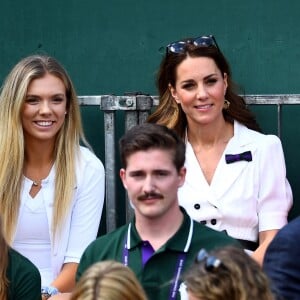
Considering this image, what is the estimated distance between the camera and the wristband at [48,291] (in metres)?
3.96

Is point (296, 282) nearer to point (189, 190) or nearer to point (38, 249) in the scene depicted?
point (189, 190)

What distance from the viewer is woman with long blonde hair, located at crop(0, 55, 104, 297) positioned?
4.22 m

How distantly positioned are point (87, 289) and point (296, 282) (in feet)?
2.36

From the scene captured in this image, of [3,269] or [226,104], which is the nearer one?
[3,269]

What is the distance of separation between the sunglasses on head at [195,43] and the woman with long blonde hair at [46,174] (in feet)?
1.71

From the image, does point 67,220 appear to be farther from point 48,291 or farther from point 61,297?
point 61,297

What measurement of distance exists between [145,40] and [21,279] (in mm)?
1581

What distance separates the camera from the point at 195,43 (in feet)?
13.7

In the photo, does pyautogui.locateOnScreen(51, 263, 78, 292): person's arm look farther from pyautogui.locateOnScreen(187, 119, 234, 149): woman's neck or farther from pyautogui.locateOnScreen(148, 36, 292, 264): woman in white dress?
pyautogui.locateOnScreen(187, 119, 234, 149): woman's neck

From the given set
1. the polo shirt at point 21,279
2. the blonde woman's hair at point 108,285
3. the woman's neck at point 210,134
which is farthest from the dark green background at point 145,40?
the blonde woman's hair at point 108,285

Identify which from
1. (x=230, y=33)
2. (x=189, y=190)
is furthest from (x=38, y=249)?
(x=230, y=33)

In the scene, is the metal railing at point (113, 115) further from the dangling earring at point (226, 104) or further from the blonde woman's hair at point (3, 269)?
the blonde woman's hair at point (3, 269)

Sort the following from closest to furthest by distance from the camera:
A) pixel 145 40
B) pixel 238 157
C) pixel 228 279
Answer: pixel 228 279
pixel 238 157
pixel 145 40

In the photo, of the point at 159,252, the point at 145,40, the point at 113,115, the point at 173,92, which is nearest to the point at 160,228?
the point at 159,252
